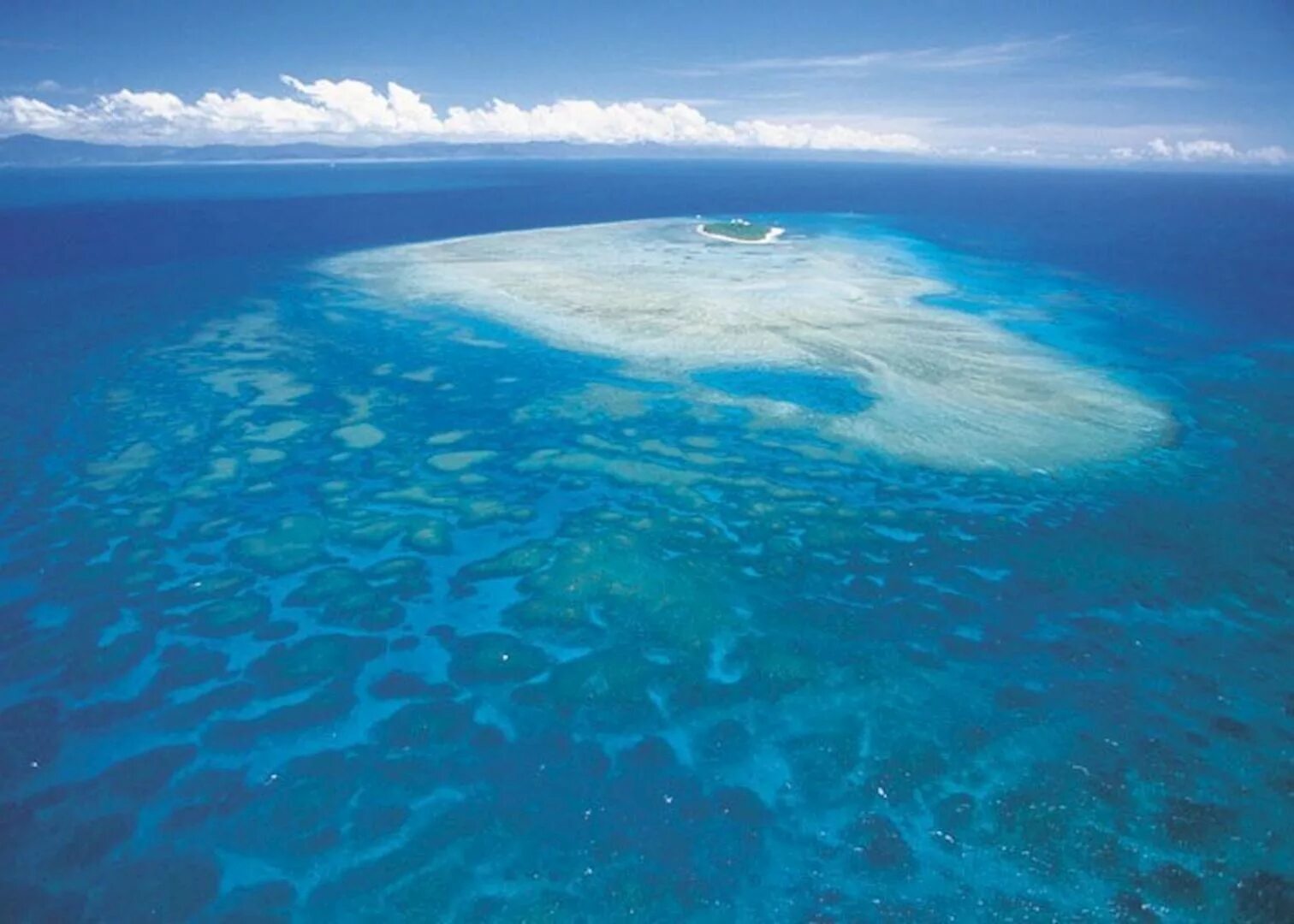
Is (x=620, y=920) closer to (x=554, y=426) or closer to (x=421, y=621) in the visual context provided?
(x=421, y=621)

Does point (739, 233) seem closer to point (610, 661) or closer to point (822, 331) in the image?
point (822, 331)

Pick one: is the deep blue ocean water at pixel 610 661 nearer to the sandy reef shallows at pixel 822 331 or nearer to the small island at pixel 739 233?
the sandy reef shallows at pixel 822 331

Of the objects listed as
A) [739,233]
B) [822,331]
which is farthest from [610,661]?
[739,233]

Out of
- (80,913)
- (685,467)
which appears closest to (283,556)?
(80,913)

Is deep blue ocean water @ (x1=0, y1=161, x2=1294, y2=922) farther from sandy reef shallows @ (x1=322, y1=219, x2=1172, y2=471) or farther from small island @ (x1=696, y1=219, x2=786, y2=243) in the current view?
small island @ (x1=696, y1=219, x2=786, y2=243)

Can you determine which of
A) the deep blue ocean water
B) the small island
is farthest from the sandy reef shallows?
the small island
